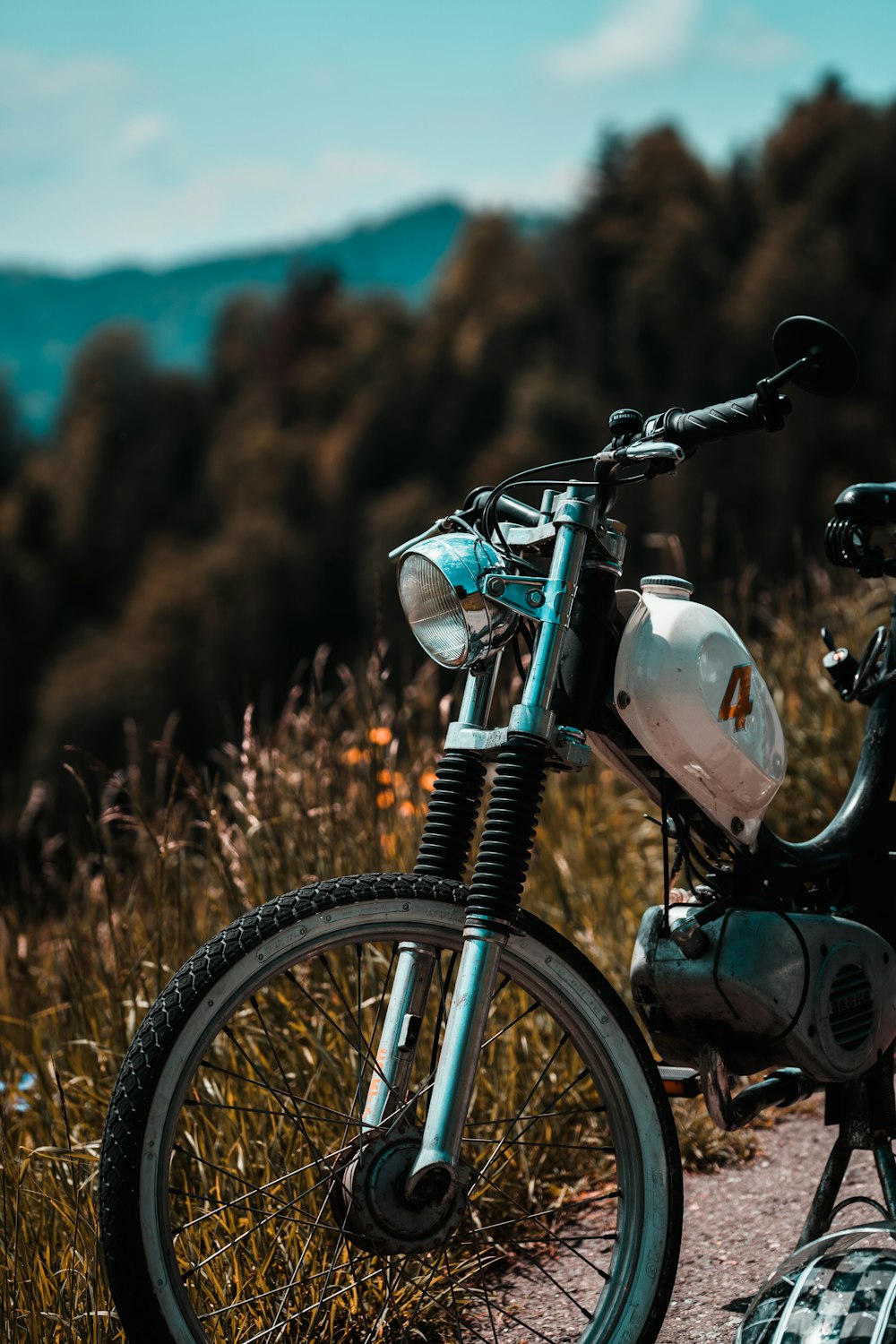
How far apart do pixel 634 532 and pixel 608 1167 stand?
34.7 meters

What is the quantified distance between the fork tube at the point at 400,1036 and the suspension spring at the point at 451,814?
0.41ft

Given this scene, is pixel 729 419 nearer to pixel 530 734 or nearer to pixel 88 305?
pixel 530 734

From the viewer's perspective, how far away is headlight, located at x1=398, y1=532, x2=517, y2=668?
6.96ft

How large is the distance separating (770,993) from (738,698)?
45cm

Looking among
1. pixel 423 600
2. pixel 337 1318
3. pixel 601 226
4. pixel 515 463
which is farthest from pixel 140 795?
pixel 601 226

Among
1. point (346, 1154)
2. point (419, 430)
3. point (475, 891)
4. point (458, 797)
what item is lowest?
point (346, 1154)

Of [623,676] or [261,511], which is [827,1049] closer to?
[623,676]

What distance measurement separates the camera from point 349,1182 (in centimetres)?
204

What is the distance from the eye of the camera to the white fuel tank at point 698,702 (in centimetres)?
220

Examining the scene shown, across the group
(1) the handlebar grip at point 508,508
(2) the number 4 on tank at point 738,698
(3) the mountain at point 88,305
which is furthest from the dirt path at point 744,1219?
(3) the mountain at point 88,305

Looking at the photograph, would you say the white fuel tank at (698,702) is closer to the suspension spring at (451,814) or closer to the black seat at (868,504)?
the suspension spring at (451,814)

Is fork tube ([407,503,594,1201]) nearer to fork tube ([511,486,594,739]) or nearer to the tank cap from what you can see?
fork tube ([511,486,594,739])

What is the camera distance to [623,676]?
2.22 metres

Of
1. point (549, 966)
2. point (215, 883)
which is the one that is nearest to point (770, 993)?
point (549, 966)
